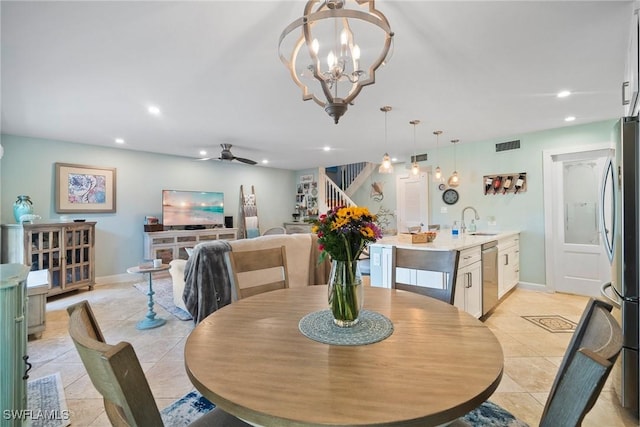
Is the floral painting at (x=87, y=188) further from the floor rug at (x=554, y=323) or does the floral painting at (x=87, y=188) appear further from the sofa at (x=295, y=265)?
the floor rug at (x=554, y=323)

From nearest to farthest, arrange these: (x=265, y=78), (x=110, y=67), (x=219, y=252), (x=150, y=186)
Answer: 1. (x=110, y=67)
2. (x=265, y=78)
3. (x=219, y=252)
4. (x=150, y=186)

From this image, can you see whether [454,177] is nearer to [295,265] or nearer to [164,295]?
[295,265]

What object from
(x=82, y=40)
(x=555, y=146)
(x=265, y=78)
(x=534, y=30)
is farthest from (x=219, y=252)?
(x=555, y=146)

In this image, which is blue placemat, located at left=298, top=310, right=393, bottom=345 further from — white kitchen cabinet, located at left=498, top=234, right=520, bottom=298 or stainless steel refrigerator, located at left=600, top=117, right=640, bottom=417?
white kitchen cabinet, located at left=498, top=234, right=520, bottom=298

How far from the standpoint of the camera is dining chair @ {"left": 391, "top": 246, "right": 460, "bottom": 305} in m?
1.60

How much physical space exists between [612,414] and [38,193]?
6881 millimetres

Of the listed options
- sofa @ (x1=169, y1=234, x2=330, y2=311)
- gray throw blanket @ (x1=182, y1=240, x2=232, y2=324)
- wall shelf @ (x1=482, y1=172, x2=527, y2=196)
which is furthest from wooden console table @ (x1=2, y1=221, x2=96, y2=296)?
wall shelf @ (x1=482, y1=172, x2=527, y2=196)

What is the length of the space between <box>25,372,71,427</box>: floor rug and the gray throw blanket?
3.56 feet

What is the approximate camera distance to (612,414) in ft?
5.92

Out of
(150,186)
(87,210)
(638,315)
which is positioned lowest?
(638,315)

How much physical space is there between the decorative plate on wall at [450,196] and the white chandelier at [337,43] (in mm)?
3647

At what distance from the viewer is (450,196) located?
535 cm

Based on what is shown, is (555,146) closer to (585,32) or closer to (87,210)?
(585,32)

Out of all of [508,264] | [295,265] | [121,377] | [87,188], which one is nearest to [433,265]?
[121,377]
